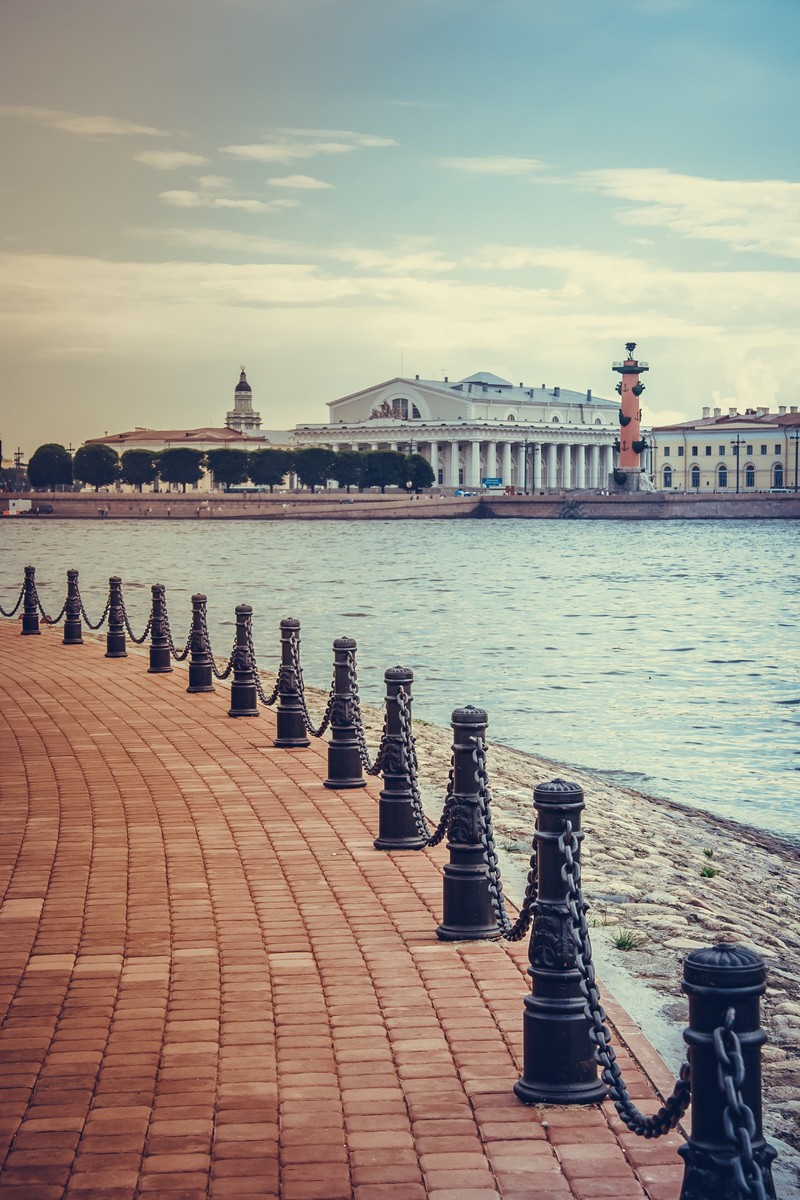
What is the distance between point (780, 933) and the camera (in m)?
7.67

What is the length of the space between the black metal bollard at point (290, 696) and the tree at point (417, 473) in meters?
124

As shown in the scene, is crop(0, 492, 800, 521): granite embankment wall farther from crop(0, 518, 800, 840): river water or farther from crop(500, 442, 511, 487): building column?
crop(0, 518, 800, 840): river water

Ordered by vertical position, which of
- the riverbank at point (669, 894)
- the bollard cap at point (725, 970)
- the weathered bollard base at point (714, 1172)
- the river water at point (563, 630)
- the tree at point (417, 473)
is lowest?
the river water at point (563, 630)

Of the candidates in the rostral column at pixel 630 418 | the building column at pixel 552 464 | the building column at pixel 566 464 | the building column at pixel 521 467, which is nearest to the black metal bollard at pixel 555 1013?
the rostral column at pixel 630 418

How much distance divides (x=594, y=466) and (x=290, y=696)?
520ft

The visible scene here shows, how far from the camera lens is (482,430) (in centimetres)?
→ 14550

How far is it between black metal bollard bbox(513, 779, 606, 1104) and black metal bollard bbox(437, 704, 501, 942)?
136cm

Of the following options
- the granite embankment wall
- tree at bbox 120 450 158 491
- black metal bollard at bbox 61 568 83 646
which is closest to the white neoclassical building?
the granite embankment wall

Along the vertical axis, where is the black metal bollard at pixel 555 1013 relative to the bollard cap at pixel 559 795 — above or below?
below

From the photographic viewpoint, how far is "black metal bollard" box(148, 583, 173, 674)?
16164 mm

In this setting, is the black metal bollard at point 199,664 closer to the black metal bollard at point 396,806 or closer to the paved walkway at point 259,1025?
the paved walkway at point 259,1025

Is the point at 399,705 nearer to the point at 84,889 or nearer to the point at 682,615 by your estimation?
the point at 84,889

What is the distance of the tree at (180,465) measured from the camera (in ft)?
472

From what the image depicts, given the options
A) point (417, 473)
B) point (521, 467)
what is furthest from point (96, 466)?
point (521, 467)
